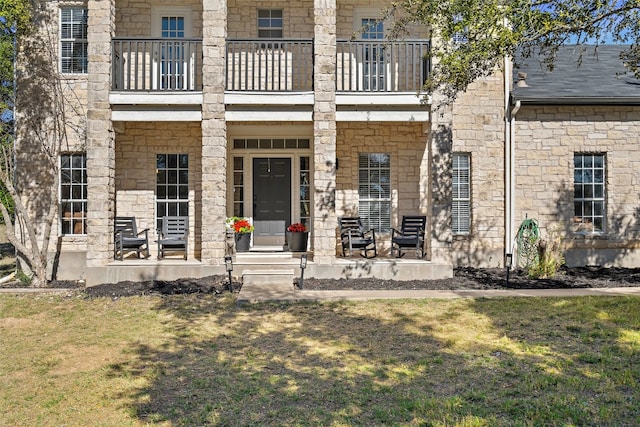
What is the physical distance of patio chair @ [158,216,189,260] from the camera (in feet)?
33.1

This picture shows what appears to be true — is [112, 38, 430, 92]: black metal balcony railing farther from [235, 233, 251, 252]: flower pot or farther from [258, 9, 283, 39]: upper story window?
[235, 233, 251, 252]: flower pot

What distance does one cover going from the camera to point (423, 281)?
9.22 m

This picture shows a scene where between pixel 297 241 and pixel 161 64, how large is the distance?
502 cm

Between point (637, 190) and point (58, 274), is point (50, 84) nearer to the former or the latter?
point (58, 274)

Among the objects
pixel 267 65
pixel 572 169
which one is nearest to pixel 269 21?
pixel 267 65

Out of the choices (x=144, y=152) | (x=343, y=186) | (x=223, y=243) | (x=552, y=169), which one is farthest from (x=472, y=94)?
(x=144, y=152)

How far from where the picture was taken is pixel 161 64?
9.98 meters

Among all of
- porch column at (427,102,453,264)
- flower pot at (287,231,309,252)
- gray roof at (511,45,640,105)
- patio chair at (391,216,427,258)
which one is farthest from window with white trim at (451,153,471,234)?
flower pot at (287,231,309,252)

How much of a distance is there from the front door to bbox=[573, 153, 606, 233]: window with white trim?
7.16 metres

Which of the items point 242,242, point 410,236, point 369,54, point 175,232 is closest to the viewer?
point 369,54

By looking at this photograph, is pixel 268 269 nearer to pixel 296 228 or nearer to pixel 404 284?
pixel 296 228

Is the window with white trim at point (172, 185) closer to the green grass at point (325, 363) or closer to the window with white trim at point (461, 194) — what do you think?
the green grass at point (325, 363)

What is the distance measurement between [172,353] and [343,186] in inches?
263

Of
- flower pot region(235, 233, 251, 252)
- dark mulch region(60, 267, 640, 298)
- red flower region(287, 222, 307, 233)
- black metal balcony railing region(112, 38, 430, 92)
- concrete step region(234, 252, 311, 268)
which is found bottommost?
dark mulch region(60, 267, 640, 298)
